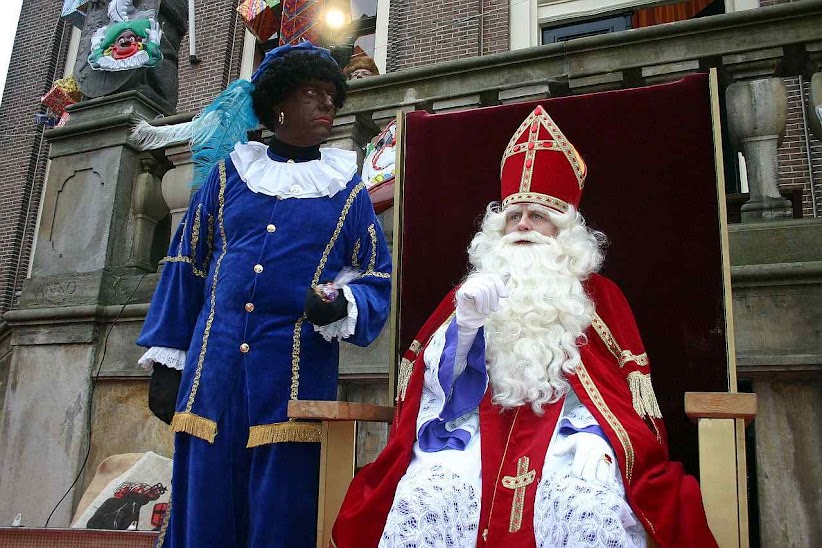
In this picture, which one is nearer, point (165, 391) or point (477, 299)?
point (477, 299)

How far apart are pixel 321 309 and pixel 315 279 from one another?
0.74ft

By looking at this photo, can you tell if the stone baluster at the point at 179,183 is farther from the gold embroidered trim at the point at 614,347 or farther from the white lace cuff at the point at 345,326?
the gold embroidered trim at the point at 614,347

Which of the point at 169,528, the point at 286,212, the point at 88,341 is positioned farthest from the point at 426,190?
the point at 88,341

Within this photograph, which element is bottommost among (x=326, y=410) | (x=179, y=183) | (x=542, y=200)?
(x=326, y=410)

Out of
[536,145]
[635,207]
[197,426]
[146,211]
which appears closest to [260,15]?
[146,211]

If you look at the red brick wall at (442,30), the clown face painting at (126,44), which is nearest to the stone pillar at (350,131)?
the clown face painting at (126,44)

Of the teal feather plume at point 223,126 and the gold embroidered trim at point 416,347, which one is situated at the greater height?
the teal feather plume at point 223,126

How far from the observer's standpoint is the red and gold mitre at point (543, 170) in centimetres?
262

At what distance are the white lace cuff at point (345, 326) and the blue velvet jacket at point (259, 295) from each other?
2 centimetres

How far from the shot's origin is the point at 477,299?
2.15 meters

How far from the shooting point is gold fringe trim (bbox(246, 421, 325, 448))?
7.32 feet

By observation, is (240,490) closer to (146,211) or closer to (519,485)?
(519,485)

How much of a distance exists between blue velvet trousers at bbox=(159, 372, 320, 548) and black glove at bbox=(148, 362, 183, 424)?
0.10 metres

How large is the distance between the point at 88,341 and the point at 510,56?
282 centimetres
